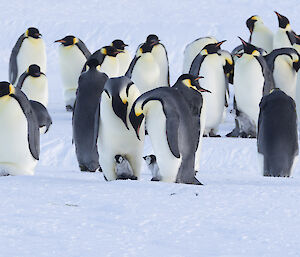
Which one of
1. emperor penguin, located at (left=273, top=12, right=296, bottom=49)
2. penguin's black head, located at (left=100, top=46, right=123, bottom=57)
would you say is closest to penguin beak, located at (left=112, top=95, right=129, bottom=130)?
penguin's black head, located at (left=100, top=46, right=123, bottom=57)

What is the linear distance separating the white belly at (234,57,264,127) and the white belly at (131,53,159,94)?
86 cm

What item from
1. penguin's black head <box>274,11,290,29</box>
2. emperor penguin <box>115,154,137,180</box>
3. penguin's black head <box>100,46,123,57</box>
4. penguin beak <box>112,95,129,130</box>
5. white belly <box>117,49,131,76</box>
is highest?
penguin's black head <box>274,11,290,29</box>

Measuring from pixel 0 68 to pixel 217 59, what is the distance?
7.48m

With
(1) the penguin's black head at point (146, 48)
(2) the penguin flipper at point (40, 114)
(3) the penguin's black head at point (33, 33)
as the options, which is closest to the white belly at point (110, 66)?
(1) the penguin's black head at point (146, 48)

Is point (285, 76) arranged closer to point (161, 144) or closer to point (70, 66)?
point (70, 66)

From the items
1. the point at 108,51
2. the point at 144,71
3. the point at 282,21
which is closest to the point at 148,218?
the point at 108,51

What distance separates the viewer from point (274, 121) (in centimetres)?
524

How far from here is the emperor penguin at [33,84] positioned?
782 centimetres

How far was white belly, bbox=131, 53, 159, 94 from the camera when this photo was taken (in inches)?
293

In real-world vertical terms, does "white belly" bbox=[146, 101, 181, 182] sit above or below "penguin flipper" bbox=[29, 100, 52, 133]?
above

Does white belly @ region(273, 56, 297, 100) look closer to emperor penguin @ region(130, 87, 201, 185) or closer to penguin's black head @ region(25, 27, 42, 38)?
penguin's black head @ region(25, 27, 42, 38)

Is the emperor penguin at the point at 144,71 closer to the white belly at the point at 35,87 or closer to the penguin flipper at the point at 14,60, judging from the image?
the white belly at the point at 35,87

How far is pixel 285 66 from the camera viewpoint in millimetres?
7676

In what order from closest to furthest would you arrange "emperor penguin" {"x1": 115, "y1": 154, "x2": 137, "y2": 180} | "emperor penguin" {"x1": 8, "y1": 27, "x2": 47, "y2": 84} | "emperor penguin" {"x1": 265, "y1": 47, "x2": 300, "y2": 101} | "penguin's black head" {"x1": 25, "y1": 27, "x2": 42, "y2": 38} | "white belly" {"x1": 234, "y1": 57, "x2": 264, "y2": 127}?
"emperor penguin" {"x1": 115, "y1": 154, "x2": 137, "y2": 180} → "white belly" {"x1": 234, "y1": 57, "x2": 264, "y2": 127} → "emperor penguin" {"x1": 265, "y1": 47, "x2": 300, "y2": 101} → "penguin's black head" {"x1": 25, "y1": 27, "x2": 42, "y2": 38} → "emperor penguin" {"x1": 8, "y1": 27, "x2": 47, "y2": 84}
